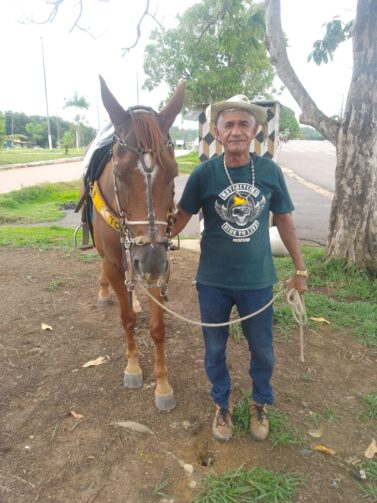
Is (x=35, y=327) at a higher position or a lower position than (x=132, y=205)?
lower

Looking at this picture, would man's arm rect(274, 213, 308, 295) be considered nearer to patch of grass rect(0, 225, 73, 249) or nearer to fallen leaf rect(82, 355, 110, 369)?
fallen leaf rect(82, 355, 110, 369)

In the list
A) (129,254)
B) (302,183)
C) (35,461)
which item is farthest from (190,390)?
(302,183)

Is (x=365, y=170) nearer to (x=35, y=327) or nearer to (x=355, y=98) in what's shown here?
(x=355, y=98)

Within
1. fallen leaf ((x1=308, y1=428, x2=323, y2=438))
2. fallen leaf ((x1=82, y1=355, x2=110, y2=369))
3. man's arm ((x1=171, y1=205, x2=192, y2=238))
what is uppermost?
man's arm ((x1=171, y1=205, x2=192, y2=238))

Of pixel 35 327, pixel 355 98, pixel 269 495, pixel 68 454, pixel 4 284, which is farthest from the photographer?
pixel 4 284

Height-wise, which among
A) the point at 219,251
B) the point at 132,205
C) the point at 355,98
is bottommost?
the point at 219,251

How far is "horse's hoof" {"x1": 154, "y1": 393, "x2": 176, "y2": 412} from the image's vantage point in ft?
9.53

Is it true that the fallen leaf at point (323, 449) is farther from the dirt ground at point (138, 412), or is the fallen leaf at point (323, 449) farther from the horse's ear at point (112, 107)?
the horse's ear at point (112, 107)

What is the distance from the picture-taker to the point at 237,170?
2352mm

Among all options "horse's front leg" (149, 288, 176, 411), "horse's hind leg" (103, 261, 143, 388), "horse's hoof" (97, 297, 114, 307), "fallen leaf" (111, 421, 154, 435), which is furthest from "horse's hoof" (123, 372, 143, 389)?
"horse's hoof" (97, 297, 114, 307)

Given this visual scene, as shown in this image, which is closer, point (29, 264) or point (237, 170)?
point (237, 170)

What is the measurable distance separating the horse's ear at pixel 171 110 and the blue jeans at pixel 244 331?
40.0 inches

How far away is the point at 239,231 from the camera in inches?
93.0

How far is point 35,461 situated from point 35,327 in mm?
1948
